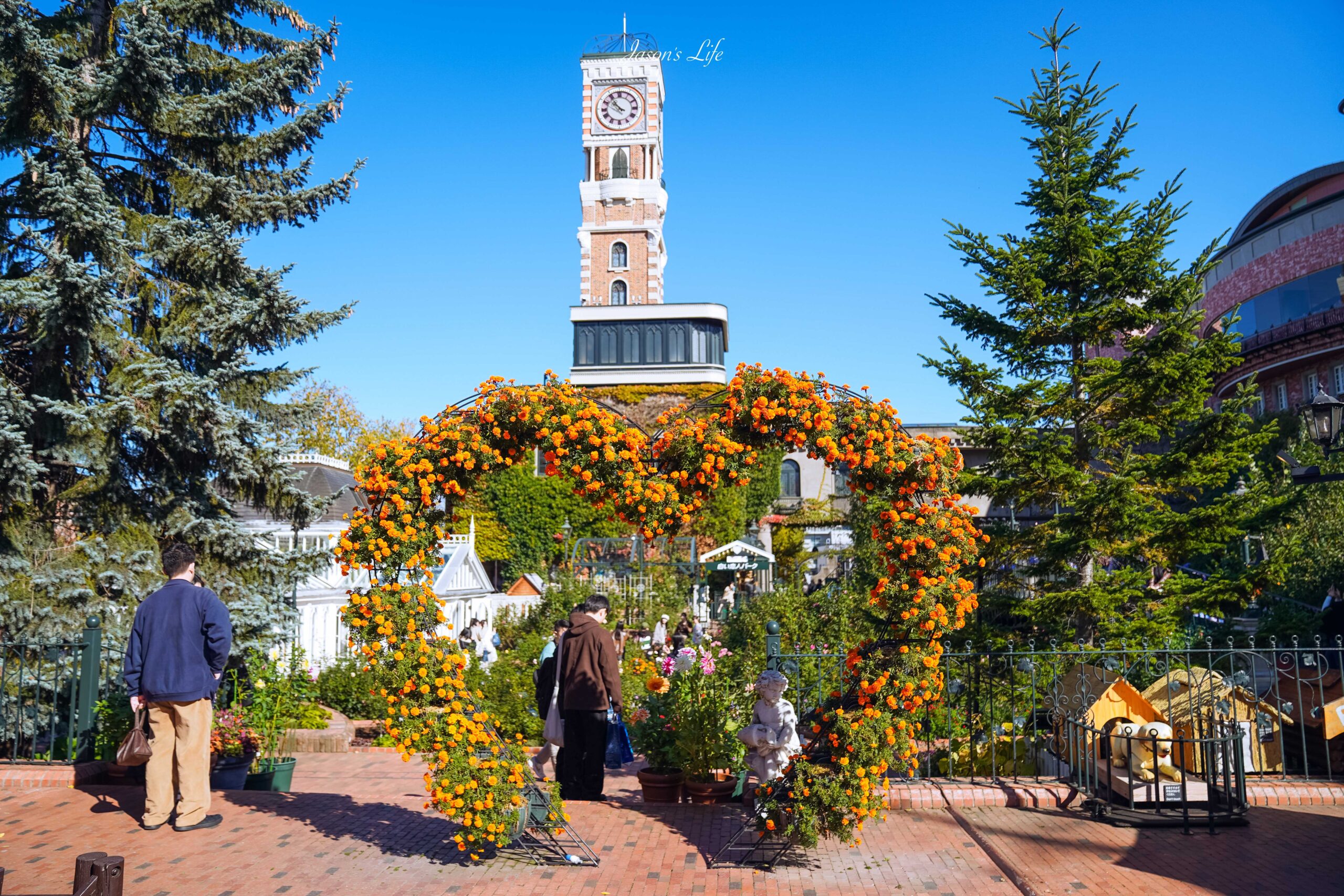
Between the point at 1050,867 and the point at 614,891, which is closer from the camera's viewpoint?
the point at 614,891

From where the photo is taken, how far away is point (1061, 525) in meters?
10.4

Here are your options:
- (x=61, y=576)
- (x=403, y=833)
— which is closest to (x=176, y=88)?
(x=61, y=576)

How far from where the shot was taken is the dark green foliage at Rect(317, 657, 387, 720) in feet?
36.0

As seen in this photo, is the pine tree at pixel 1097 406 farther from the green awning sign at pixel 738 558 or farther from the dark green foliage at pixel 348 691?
the green awning sign at pixel 738 558

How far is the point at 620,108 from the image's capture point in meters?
45.2

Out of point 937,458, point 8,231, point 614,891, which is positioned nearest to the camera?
point 614,891

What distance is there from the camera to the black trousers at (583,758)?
23.0ft

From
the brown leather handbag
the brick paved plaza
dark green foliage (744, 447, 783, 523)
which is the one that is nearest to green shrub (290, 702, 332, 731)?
the brick paved plaza

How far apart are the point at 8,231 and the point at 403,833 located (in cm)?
838

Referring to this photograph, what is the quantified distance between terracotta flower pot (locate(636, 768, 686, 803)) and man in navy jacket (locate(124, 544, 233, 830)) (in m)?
3.07

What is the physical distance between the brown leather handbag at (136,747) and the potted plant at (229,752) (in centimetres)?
136

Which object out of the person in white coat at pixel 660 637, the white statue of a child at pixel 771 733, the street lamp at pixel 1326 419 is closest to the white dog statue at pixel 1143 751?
the white statue of a child at pixel 771 733

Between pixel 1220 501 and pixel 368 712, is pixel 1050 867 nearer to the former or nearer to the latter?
pixel 1220 501


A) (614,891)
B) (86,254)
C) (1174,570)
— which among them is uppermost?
(86,254)
